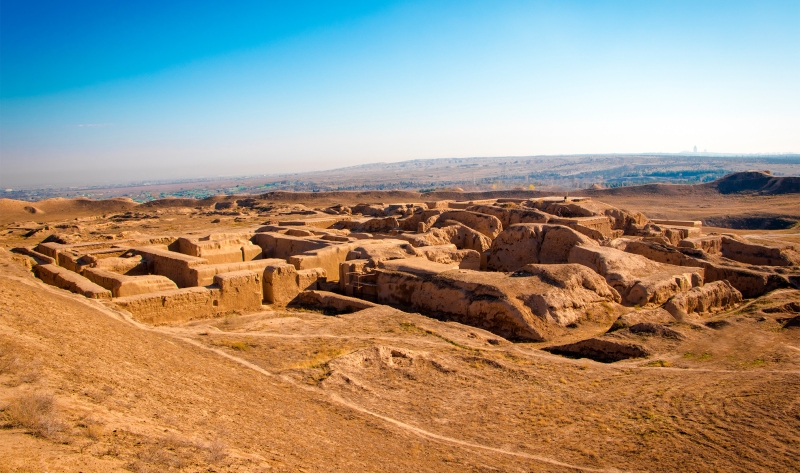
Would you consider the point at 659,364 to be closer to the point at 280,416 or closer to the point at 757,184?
the point at 280,416

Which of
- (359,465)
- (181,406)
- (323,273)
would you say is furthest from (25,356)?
(323,273)

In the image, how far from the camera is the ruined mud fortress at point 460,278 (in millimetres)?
10289

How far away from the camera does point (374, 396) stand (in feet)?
22.5

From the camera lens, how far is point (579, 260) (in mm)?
13641

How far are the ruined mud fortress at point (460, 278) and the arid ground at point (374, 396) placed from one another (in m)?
0.61

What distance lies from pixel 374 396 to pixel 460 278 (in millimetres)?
5009

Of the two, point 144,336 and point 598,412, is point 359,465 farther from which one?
point 144,336

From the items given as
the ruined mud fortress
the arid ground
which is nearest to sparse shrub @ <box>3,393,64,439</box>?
the arid ground

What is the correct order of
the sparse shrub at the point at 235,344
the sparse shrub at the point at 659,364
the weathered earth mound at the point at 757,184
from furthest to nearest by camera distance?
the weathered earth mound at the point at 757,184, the sparse shrub at the point at 235,344, the sparse shrub at the point at 659,364

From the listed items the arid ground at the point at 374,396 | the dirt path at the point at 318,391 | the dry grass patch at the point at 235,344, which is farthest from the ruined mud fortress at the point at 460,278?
the dry grass patch at the point at 235,344

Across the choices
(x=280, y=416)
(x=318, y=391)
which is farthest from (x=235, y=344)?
(x=280, y=416)

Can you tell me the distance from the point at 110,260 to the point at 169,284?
12.7 feet

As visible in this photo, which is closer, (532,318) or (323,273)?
(532,318)

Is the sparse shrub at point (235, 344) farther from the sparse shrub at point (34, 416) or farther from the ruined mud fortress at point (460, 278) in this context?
the sparse shrub at point (34, 416)
